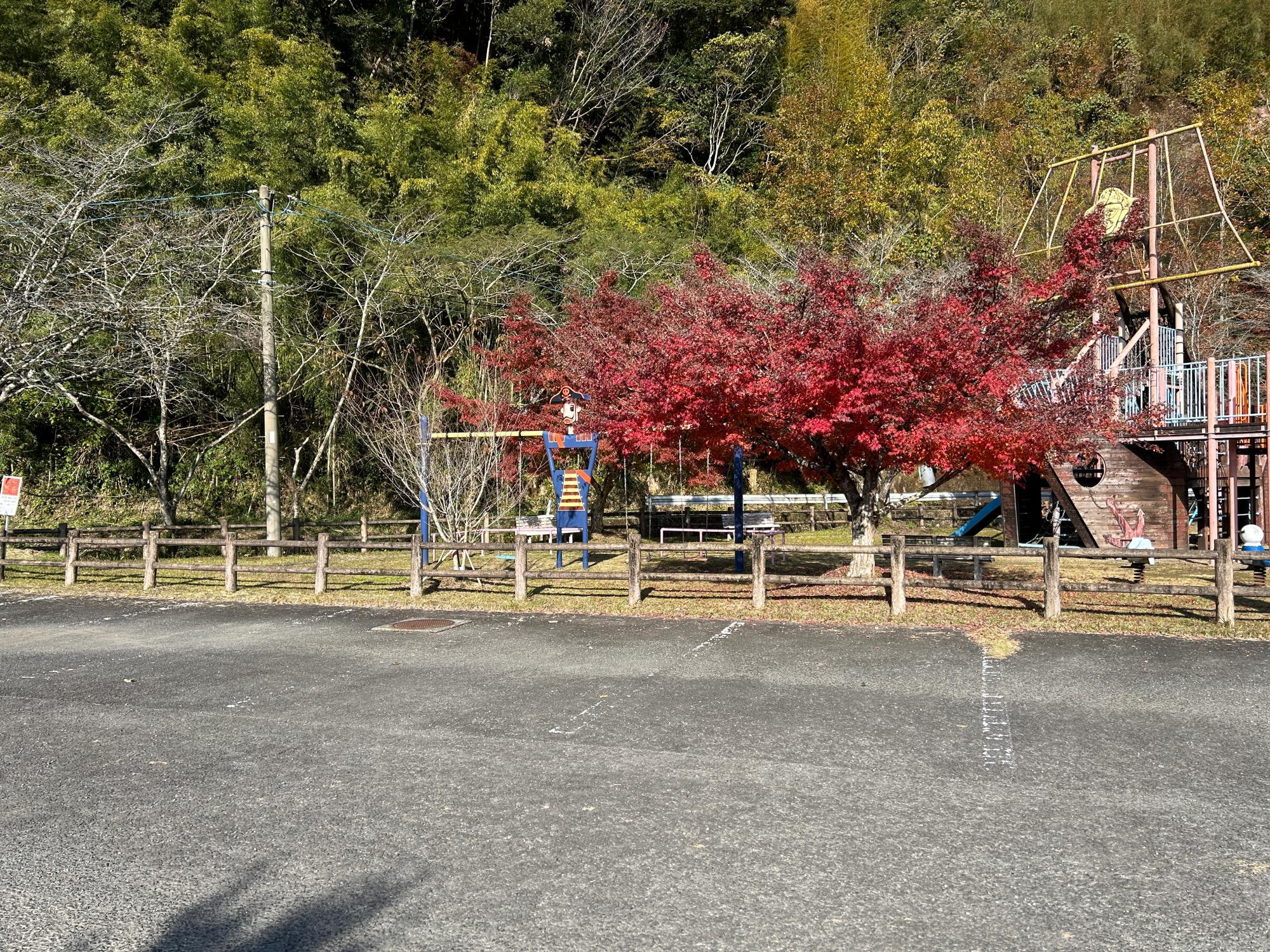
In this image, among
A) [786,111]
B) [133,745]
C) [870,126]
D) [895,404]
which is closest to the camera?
[133,745]

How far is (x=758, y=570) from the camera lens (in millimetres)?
11164

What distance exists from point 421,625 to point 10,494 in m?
8.74

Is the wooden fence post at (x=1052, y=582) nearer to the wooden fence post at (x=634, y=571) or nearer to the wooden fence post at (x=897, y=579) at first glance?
the wooden fence post at (x=897, y=579)

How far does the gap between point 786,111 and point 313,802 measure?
92.7ft

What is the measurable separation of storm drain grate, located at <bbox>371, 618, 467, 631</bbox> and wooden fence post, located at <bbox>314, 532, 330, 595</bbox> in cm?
245

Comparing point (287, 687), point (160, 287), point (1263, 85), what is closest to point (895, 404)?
point (287, 687)

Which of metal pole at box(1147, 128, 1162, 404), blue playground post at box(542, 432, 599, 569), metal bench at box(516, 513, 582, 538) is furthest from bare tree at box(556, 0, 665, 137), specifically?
metal bench at box(516, 513, 582, 538)

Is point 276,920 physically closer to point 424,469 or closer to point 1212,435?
point 424,469

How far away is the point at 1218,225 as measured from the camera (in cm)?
2538

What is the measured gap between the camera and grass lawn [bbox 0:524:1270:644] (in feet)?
33.1

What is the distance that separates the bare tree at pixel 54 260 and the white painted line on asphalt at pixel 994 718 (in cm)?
1331

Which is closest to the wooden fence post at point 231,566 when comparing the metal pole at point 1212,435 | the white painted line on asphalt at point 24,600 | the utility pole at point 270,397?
the white painted line on asphalt at point 24,600

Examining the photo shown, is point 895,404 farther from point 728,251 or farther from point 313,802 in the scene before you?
point 728,251

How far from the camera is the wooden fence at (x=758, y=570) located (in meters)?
9.52
